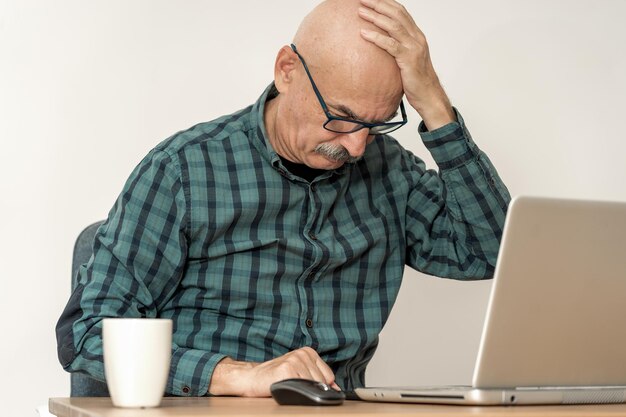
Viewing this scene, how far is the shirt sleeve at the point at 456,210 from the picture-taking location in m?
1.82

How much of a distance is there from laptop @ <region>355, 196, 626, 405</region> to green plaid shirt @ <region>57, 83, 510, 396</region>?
0.59 m

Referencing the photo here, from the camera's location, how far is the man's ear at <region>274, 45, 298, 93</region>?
1826mm

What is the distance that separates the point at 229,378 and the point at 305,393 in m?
0.31

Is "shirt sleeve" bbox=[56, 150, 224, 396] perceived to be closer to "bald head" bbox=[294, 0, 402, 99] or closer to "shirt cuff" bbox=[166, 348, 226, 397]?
"shirt cuff" bbox=[166, 348, 226, 397]

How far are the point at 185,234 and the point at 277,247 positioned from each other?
0.18 meters

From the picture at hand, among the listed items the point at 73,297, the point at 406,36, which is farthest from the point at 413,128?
the point at 73,297

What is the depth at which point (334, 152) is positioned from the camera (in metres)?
1.78

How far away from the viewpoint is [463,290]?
2717mm

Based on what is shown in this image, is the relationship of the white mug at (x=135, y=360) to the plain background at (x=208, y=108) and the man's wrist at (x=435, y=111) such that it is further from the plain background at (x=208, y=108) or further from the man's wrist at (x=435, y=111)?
the plain background at (x=208, y=108)

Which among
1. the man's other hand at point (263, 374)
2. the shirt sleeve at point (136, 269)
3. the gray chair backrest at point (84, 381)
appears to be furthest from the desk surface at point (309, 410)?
the gray chair backrest at point (84, 381)

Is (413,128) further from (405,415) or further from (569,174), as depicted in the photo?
(405,415)

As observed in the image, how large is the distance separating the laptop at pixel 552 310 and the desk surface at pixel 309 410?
21mm

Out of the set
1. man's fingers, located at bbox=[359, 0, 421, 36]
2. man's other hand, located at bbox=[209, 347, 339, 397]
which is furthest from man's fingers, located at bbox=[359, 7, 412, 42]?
man's other hand, located at bbox=[209, 347, 339, 397]

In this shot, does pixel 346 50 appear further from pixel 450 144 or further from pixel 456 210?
pixel 456 210
